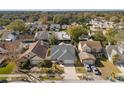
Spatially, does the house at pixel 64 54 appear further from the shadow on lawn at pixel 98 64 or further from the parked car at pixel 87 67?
the shadow on lawn at pixel 98 64

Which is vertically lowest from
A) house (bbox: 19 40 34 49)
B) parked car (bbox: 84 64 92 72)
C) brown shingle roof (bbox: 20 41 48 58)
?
parked car (bbox: 84 64 92 72)

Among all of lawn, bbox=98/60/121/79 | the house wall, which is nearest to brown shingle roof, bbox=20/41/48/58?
the house wall

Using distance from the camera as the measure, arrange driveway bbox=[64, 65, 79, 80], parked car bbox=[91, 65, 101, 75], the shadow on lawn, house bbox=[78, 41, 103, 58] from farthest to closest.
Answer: house bbox=[78, 41, 103, 58], the shadow on lawn, parked car bbox=[91, 65, 101, 75], driveway bbox=[64, 65, 79, 80]

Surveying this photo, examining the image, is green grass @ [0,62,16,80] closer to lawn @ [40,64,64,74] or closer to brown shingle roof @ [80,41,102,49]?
lawn @ [40,64,64,74]

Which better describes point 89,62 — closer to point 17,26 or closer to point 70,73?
point 70,73
